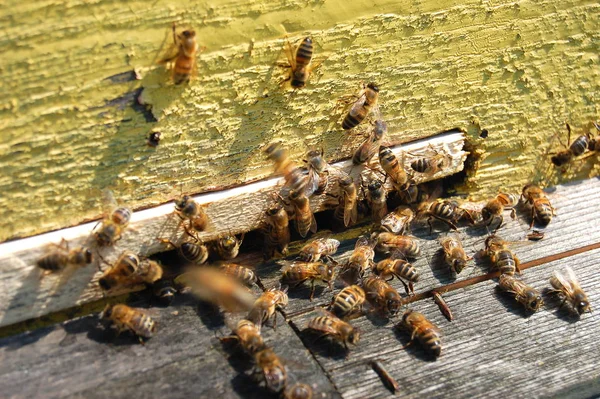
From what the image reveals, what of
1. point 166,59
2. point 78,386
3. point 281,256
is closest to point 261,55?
point 166,59

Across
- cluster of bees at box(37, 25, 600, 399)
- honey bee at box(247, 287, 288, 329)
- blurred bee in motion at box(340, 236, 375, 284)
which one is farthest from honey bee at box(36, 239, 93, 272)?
blurred bee in motion at box(340, 236, 375, 284)

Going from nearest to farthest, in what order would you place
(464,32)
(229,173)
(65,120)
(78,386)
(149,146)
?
(78,386) → (65,120) → (149,146) → (229,173) → (464,32)

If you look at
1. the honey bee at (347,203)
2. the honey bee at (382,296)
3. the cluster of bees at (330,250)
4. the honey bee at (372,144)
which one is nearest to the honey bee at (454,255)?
the cluster of bees at (330,250)

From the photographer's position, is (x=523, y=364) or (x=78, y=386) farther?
(x=523, y=364)

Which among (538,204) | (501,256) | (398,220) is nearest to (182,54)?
(398,220)

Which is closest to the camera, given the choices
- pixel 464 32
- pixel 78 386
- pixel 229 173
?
pixel 78 386

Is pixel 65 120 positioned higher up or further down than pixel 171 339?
higher up

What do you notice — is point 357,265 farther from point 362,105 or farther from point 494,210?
point 494,210

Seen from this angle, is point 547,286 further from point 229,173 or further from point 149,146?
point 149,146
